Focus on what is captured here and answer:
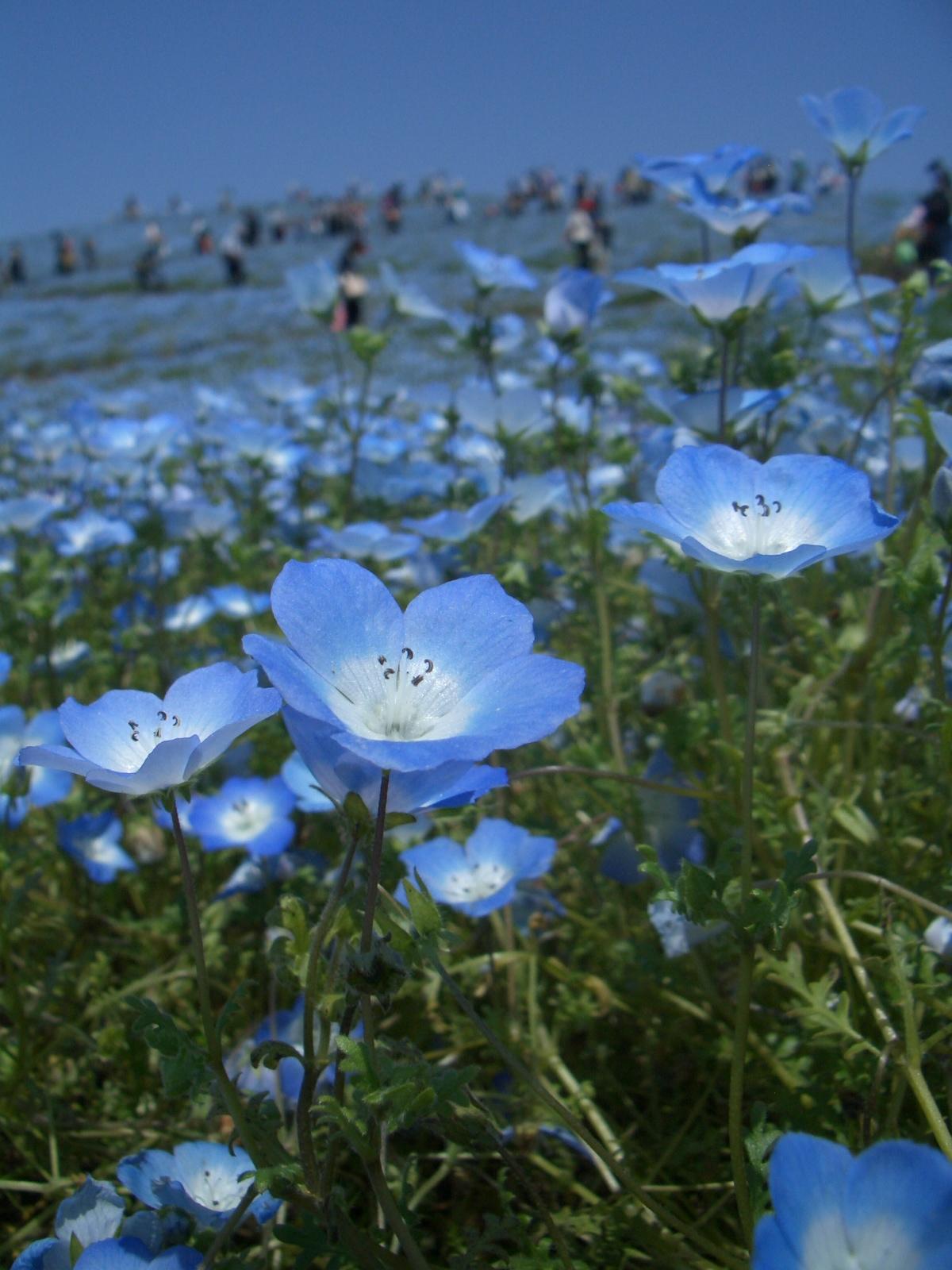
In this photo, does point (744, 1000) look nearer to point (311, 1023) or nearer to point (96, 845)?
point (311, 1023)

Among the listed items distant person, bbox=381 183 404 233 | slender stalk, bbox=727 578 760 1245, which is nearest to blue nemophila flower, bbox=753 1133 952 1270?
slender stalk, bbox=727 578 760 1245

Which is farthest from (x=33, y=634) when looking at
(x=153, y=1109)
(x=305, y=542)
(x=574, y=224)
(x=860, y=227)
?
(x=860, y=227)

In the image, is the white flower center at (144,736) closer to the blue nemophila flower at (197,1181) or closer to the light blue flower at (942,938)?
the blue nemophila flower at (197,1181)

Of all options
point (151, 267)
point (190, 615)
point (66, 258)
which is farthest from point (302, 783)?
point (66, 258)

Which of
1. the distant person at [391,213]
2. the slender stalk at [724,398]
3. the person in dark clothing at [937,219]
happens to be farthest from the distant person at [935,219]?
the distant person at [391,213]

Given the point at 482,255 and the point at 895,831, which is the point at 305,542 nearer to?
the point at 482,255
